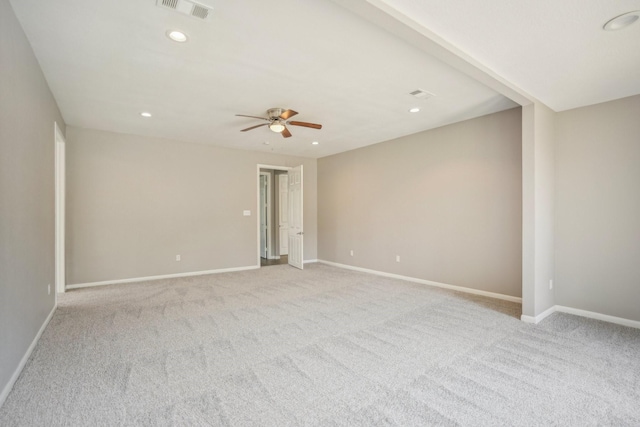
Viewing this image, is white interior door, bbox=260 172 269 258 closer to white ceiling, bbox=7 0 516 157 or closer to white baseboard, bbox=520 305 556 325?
white ceiling, bbox=7 0 516 157

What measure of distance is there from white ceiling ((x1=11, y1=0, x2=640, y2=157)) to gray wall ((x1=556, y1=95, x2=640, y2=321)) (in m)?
0.33

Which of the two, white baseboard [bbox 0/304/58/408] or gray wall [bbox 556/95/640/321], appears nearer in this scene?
white baseboard [bbox 0/304/58/408]

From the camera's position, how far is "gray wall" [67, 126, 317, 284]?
5223mm

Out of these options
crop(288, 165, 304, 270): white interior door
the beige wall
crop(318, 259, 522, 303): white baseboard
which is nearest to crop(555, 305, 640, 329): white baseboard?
the beige wall

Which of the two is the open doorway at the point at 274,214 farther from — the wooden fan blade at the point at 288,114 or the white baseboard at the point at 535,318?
the white baseboard at the point at 535,318

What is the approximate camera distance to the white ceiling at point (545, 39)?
2.03 metres

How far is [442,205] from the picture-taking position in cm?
514

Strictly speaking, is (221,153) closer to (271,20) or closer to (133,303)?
(133,303)

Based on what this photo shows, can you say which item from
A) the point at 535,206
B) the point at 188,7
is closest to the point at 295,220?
the point at 535,206

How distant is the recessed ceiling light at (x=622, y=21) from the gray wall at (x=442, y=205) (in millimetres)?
2061

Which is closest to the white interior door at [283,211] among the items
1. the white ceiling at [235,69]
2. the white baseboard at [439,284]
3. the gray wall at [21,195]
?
the white baseboard at [439,284]

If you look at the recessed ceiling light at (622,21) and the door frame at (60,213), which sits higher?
the recessed ceiling light at (622,21)

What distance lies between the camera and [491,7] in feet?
6.70

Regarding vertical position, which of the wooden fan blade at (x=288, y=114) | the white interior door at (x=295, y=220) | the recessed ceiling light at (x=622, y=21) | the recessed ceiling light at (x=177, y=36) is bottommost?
the white interior door at (x=295, y=220)
